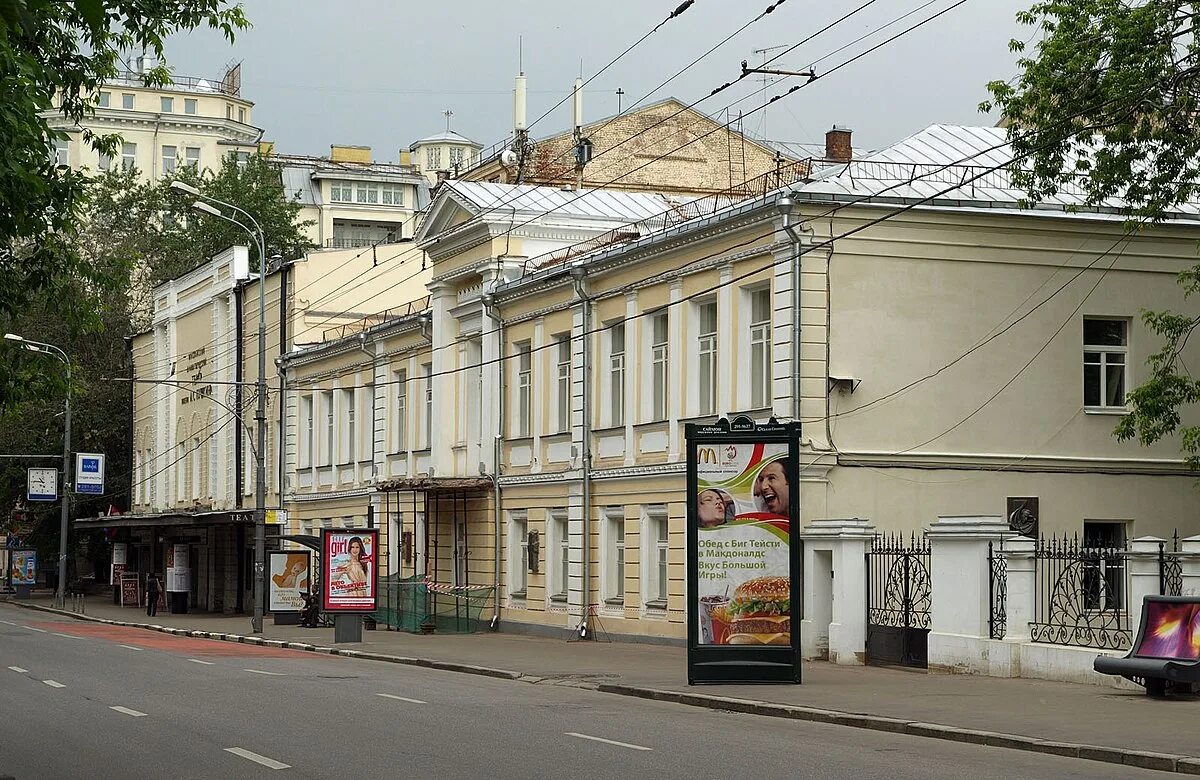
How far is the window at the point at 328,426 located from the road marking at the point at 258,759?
3742 centimetres

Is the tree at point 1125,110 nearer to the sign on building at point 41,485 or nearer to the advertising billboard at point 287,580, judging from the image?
the advertising billboard at point 287,580

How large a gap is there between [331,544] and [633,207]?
11.9 meters

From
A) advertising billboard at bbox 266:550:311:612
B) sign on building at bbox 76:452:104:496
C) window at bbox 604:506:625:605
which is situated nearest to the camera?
window at bbox 604:506:625:605

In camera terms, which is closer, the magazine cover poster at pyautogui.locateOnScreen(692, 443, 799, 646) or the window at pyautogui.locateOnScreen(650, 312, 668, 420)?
the magazine cover poster at pyautogui.locateOnScreen(692, 443, 799, 646)

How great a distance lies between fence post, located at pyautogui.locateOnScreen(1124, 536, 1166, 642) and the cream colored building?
10096 cm

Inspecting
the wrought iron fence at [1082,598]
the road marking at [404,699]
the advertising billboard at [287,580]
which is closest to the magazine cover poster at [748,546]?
the wrought iron fence at [1082,598]

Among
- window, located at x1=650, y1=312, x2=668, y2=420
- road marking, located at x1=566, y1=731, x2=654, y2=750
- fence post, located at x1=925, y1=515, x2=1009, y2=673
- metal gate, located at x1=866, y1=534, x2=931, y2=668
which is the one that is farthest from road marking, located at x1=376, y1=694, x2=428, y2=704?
window, located at x1=650, y1=312, x2=668, y2=420

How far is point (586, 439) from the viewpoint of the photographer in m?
35.2

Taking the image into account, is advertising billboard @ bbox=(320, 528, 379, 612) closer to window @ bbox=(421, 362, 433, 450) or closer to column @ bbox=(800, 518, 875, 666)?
window @ bbox=(421, 362, 433, 450)

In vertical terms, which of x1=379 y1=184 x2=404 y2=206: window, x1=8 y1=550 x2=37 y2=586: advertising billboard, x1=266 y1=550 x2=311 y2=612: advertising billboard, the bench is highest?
x1=379 y1=184 x2=404 y2=206: window

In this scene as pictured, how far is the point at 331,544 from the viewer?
3594 centimetres

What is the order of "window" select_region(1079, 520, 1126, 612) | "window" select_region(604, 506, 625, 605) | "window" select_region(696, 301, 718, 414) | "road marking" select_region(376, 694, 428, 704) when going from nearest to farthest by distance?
"road marking" select_region(376, 694, 428, 704), "window" select_region(1079, 520, 1126, 612), "window" select_region(696, 301, 718, 414), "window" select_region(604, 506, 625, 605)

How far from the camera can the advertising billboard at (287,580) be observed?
146 ft

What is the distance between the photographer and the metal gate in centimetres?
2408
